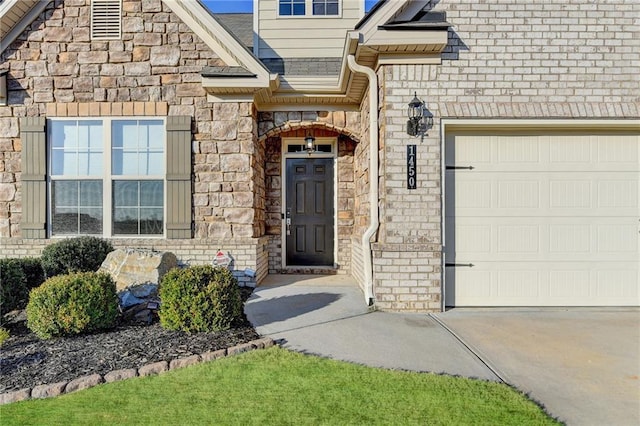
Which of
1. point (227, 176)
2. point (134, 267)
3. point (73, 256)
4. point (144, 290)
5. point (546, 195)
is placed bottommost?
point (144, 290)

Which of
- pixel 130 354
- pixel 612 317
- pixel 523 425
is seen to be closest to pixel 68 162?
pixel 130 354

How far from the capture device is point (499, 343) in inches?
137

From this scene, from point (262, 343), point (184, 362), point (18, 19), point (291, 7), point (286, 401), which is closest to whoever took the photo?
point (286, 401)

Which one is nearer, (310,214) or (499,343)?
(499,343)

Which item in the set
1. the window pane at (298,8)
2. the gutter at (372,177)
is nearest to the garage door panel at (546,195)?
the gutter at (372,177)

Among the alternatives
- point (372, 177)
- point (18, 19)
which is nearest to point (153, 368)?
point (372, 177)

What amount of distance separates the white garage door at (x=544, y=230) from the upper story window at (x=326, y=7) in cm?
412

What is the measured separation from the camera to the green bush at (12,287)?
14.0 feet

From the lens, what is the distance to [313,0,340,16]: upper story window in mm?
7004

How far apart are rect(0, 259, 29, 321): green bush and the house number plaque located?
492 cm

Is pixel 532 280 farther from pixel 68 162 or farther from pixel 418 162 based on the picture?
pixel 68 162

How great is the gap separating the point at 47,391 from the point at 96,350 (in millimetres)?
640

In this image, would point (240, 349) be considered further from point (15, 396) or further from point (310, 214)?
point (310, 214)

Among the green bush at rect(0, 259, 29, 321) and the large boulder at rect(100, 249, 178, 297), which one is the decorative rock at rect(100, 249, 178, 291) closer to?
the large boulder at rect(100, 249, 178, 297)
